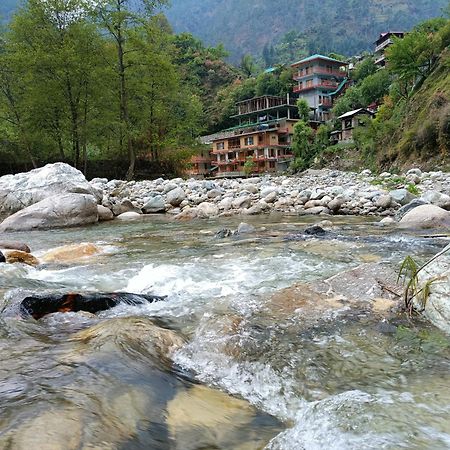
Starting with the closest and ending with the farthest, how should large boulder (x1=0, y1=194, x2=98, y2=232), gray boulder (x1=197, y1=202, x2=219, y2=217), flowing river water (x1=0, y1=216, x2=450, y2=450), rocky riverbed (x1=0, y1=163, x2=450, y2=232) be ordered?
1. flowing river water (x1=0, y1=216, x2=450, y2=450)
2. large boulder (x1=0, y1=194, x2=98, y2=232)
3. rocky riverbed (x1=0, y1=163, x2=450, y2=232)
4. gray boulder (x1=197, y1=202, x2=219, y2=217)

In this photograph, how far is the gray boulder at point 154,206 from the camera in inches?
506

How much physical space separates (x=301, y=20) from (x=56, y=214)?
15759 cm

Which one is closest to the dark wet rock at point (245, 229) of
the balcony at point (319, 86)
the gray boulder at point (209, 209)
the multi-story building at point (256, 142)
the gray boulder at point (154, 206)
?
the gray boulder at point (209, 209)

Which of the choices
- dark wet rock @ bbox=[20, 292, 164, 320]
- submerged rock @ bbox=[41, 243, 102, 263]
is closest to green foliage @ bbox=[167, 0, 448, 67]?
submerged rock @ bbox=[41, 243, 102, 263]

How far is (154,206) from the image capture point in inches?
506

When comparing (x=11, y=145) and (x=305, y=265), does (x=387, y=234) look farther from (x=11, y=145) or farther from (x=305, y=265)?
(x=11, y=145)

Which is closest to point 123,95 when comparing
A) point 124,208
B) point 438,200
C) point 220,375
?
point 124,208

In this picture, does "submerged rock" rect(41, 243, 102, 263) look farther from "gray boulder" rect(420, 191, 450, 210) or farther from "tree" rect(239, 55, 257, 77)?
"tree" rect(239, 55, 257, 77)

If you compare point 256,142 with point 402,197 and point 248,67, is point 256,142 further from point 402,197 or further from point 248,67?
point 402,197

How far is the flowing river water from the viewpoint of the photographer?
1.69 meters

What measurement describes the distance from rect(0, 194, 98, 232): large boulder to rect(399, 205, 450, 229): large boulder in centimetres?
785

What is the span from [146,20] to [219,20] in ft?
543

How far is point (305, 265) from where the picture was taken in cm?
500

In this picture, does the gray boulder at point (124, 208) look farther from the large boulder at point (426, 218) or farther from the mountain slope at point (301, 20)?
the mountain slope at point (301, 20)
